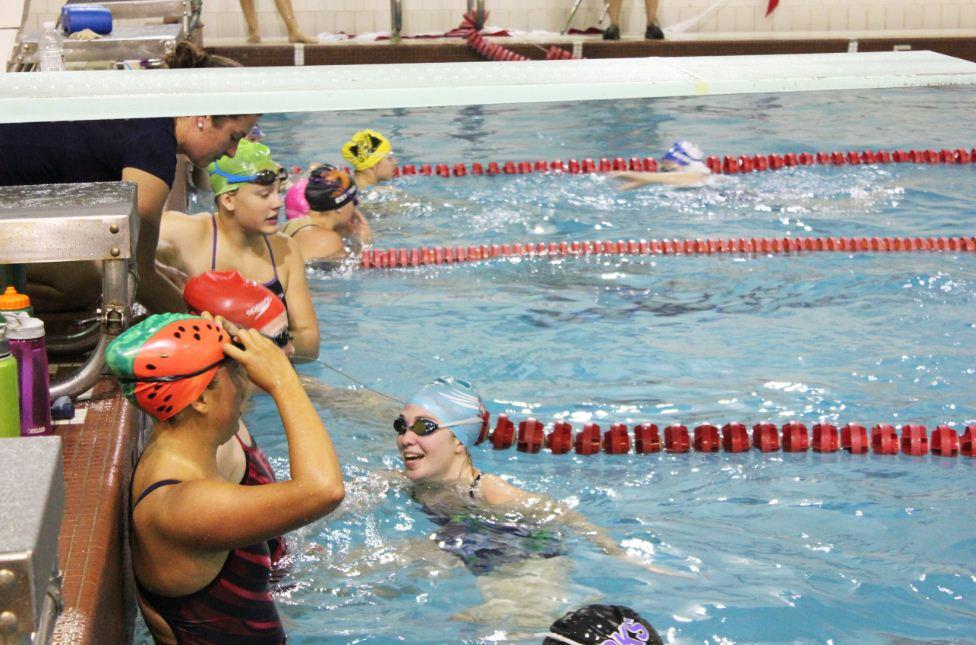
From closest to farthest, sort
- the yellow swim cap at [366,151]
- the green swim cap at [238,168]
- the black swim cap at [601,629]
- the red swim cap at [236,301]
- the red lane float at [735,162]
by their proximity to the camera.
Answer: the black swim cap at [601,629]
the red swim cap at [236,301]
the green swim cap at [238,168]
the yellow swim cap at [366,151]
the red lane float at [735,162]

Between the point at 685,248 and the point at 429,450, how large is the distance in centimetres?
384

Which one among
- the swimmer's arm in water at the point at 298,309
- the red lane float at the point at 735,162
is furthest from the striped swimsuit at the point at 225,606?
the red lane float at the point at 735,162

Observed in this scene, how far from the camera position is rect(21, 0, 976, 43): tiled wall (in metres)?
13.6

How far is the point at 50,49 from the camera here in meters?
6.18

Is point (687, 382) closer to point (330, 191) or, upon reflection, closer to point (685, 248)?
point (685, 248)

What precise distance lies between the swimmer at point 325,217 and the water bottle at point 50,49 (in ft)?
4.65

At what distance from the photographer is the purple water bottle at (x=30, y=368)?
2660 millimetres

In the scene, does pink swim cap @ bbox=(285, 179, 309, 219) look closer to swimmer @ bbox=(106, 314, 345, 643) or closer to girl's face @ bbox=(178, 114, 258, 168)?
girl's face @ bbox=(178, 114, 258, 168)

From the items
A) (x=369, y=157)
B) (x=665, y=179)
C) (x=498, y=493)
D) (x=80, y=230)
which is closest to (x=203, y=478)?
(x=80, y=230)

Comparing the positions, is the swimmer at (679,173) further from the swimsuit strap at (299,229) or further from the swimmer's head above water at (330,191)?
the swimsuit strap at (299,229)

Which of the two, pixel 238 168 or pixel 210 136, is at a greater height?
pixel 210 136

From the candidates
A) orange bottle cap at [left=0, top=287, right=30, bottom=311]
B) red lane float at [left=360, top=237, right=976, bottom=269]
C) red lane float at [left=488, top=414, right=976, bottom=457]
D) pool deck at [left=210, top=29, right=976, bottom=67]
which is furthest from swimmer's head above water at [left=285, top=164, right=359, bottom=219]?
pool deck at [left=210, top=29, right=976, bottom=67]

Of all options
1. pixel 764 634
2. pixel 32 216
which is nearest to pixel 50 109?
pixel 32 216

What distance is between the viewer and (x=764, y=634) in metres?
3.67
